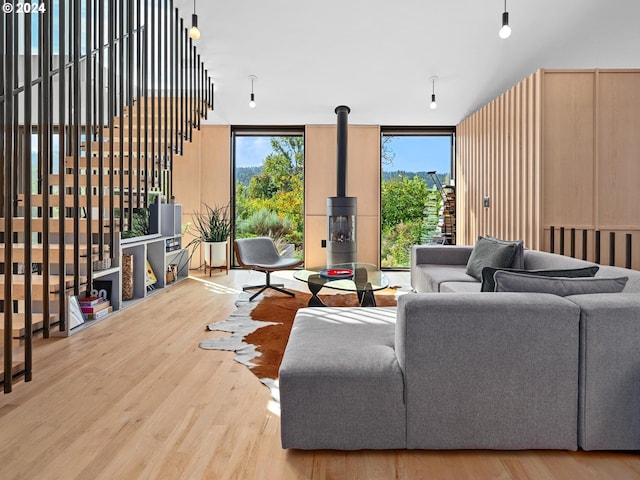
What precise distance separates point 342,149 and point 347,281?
3.12 meters

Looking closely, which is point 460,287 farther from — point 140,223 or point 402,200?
point 402,200

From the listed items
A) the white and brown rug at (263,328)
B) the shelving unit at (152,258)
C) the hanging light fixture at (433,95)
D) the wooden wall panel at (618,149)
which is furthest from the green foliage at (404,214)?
the wooden wall panel at (618,149)

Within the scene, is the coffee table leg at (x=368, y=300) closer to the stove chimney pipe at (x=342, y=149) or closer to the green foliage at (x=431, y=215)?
the stove chimney pipe at (x=342, y=149)

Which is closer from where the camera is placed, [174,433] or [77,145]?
[174,433]

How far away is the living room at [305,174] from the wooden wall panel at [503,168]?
32 millimetres

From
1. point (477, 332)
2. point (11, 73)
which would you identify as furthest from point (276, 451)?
point (11, 73)

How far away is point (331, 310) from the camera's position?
2.67 metres

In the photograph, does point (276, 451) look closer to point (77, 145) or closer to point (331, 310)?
point (331, 310)

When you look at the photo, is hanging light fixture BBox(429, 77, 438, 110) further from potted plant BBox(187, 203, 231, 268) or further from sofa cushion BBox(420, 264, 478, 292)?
potted plant BBox(187, 203, 231, 268)

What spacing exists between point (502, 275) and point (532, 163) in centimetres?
270

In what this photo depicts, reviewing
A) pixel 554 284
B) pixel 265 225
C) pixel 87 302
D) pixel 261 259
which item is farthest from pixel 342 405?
pixel 265 225

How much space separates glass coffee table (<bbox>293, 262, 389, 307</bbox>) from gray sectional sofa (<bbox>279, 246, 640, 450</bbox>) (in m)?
1.85

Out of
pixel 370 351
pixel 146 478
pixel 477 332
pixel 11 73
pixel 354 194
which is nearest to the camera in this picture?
A: pixel 146 478

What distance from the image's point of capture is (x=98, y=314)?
3.88m
